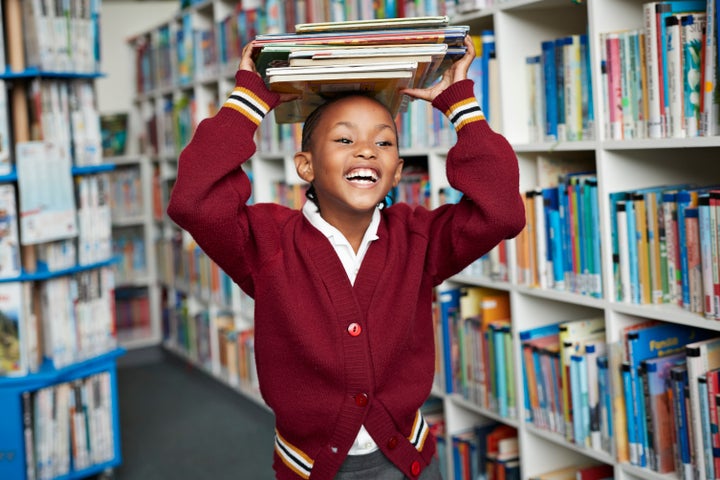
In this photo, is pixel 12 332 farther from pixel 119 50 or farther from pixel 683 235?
pixel 119 50

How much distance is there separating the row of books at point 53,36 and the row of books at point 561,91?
1642 mm

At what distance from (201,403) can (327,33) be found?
123 inches

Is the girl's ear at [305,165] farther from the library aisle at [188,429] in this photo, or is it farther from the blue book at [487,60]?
the library aisle at [188,429]

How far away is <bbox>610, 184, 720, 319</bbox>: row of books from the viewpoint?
1.69 meters

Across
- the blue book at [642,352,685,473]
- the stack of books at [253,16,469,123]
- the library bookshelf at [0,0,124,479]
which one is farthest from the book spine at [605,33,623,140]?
the library bookshelf at [0,0,124,479]

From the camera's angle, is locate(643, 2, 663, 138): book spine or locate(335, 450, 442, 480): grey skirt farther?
locate(643, 2, 663, 138): book spine

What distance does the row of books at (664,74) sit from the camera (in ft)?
5.52

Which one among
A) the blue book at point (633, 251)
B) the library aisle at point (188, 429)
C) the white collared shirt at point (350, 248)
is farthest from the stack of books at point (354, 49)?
the library aisle at point (188, 429)

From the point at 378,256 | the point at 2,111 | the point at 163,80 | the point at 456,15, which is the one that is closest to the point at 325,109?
the point at 378,256

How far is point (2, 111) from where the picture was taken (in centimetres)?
263

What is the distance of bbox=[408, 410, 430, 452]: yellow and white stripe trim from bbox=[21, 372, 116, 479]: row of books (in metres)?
1.73

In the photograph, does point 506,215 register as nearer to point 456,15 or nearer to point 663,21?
point 663,21

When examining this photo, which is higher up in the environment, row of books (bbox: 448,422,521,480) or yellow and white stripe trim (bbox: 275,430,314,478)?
yellow and white stripe trim (bbox: 275,430,314,478)

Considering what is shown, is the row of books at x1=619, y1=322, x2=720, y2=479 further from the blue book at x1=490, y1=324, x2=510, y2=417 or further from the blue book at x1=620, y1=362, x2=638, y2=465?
the blue book at x1=490, y1=324, x2=510, y2=417
